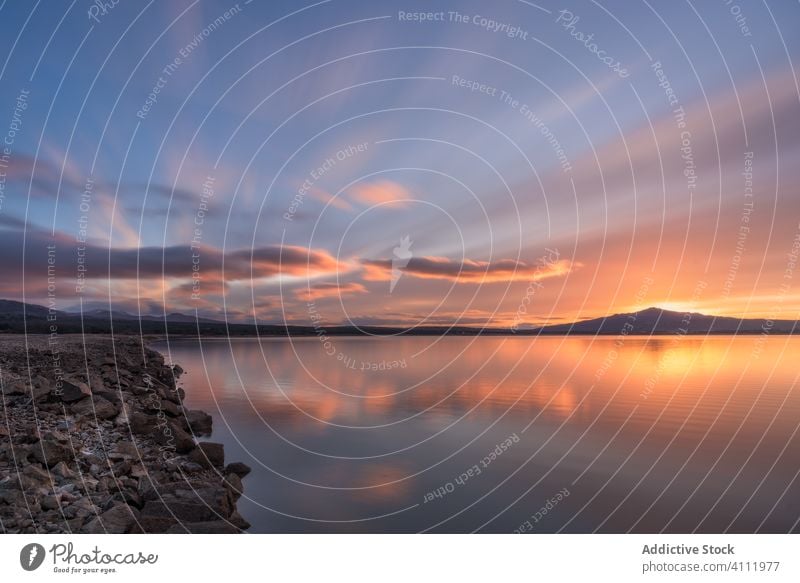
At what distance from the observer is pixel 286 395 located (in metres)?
33.0

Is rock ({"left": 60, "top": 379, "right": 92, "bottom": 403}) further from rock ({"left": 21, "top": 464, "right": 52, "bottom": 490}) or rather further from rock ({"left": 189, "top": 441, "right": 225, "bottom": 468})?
rock ({"left": 21, "top": 464, "right": 52, "bottom": 490})

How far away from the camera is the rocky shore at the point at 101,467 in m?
9.88

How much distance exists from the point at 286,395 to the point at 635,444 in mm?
21158
